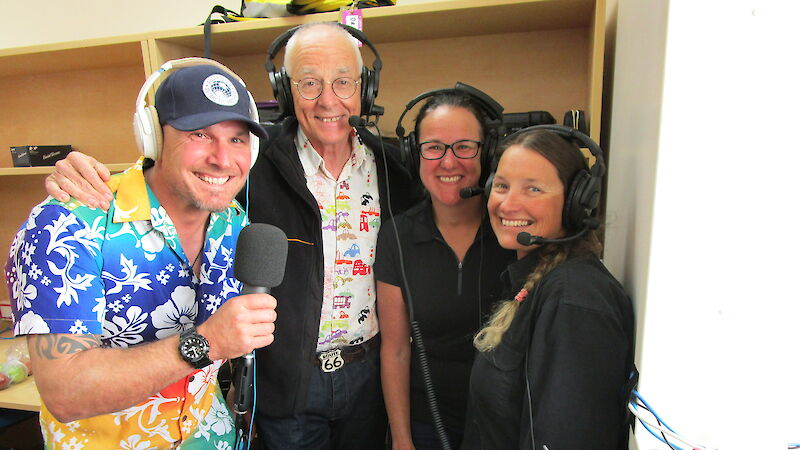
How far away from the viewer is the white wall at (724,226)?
0.57 m

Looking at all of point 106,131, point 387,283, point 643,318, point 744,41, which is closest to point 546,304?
point 643,318

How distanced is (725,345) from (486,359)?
1.56 feet

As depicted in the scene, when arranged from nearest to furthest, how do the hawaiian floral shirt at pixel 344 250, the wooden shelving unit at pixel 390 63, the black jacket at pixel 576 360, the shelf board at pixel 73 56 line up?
the black jacket at pixel 576 360 → the hawaiian floral shirt at pixel 344 250 → the wooden shelving unit at pixel 390 63 → the shelf board at pixel 73 56

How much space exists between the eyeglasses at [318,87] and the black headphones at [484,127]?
22cm

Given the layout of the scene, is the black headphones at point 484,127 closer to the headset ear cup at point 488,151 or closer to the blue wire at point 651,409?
the headset ear cup at point 488,151

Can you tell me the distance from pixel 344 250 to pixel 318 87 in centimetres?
48

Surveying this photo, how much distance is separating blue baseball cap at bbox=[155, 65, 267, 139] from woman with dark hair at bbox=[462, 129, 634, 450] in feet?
2.04

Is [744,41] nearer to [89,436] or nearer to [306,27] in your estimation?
[306,27]

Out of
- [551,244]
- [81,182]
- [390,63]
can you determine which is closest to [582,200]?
[551,244]

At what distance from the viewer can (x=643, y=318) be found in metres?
0.70

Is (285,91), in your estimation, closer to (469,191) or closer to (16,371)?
(469,191)

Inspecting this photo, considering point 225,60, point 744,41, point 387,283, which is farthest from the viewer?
point 225,60

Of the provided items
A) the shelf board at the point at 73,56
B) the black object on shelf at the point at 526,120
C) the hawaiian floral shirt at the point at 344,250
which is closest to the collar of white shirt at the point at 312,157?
the hawaiian floral shirt at the point at 344,250

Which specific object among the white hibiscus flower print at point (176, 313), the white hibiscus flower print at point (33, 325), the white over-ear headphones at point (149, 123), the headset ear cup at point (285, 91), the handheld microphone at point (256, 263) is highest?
the headset ear cup at point (285, 91)
